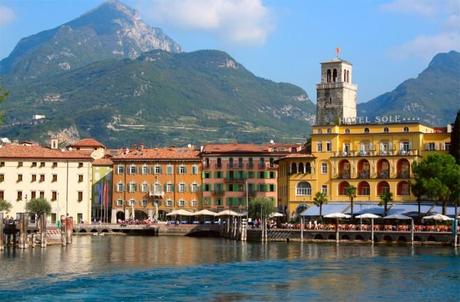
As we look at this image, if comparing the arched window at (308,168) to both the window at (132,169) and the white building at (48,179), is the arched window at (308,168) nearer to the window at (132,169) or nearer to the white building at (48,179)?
the window at (132,169)

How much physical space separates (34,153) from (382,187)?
56703 millimetres

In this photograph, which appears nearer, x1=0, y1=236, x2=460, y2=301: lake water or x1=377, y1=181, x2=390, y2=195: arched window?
x1=0, y1=236, x2=460, y2=301: lake water

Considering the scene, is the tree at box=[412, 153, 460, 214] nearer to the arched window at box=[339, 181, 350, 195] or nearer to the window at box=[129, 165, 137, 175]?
the arched window at box=[339, 181, 350, 195]

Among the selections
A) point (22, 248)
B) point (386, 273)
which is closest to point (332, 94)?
point (22, 248)

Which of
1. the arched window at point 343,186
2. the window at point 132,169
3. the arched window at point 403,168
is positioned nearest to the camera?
the arched window at point 403,168

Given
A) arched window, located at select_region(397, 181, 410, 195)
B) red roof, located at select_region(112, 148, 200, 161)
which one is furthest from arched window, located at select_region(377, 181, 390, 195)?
red roof, located at select_region(112, 148, 200, 161)

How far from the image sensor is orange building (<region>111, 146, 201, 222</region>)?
522ft

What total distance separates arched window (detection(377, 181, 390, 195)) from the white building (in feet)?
160

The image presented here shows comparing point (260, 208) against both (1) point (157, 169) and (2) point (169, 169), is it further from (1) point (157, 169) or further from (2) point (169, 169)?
(1) point (157, 169)

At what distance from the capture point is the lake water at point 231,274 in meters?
58.3

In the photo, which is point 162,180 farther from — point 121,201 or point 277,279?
point 277,279

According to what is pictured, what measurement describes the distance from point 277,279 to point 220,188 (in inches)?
3572

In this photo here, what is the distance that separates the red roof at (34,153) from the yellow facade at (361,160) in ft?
124

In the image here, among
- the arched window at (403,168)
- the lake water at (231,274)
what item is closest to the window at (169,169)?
the arched window at (403,168)
